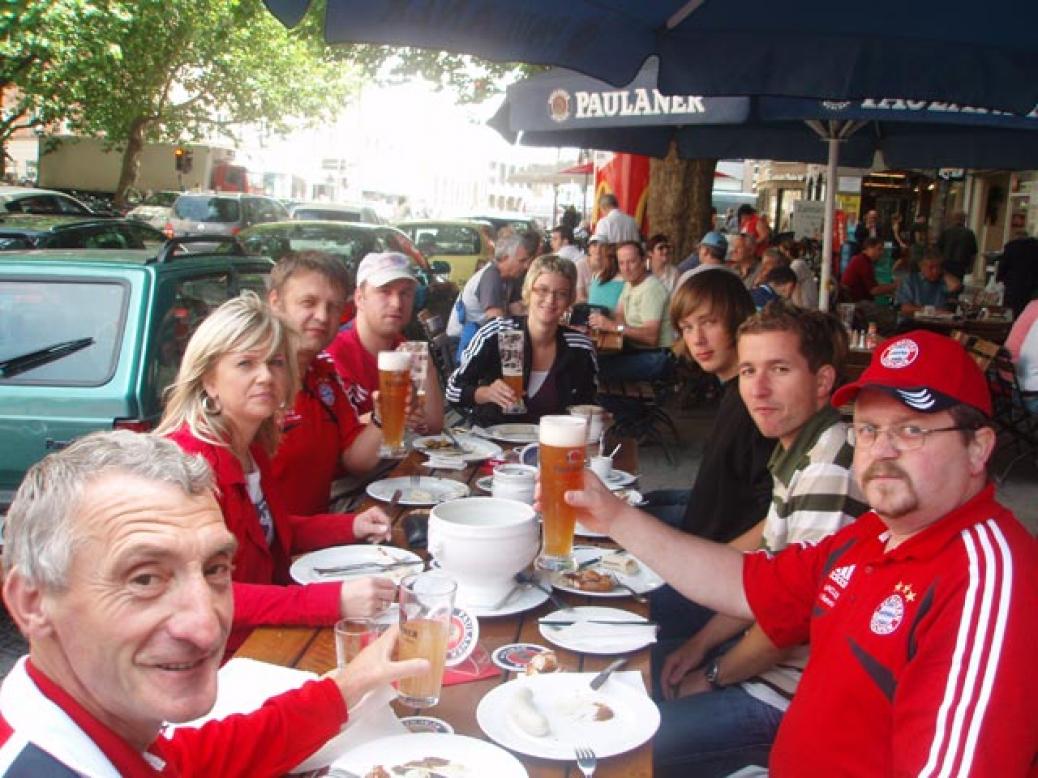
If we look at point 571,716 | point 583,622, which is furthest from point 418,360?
point 571,716

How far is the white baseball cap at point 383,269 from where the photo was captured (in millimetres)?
4387

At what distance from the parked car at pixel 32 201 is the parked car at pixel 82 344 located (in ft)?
34.7

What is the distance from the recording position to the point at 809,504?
240 cm

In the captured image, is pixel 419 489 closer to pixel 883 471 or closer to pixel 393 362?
pixel 393 362

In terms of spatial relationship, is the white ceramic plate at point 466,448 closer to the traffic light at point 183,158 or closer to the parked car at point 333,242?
the parked car at point 333,242

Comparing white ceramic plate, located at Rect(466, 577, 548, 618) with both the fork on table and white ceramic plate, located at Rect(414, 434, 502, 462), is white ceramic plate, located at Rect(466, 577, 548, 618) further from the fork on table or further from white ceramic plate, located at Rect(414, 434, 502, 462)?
white ceramic plate, located at Rect(414, 434, 502, 462)

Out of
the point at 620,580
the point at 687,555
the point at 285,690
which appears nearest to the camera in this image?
the point at 285,690

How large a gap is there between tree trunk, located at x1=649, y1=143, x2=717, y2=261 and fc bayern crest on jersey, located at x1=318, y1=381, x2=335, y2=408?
897 cm

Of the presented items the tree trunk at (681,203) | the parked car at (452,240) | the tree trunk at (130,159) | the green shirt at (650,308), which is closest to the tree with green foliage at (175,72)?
the tree trunk at (130,159)

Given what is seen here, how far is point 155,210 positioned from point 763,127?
20.4 metres

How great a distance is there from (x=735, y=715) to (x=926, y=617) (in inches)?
33.4

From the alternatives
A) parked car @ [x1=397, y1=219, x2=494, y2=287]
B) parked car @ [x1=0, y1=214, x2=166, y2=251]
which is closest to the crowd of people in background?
parked car @ [x1=0, y1=214, x2=166, y2=251]

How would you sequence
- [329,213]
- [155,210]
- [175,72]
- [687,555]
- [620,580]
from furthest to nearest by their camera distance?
[175,72]
[155,210]
[329,213]
[620,580]
[687,555]

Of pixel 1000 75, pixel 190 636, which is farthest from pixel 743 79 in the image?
pixel 190 636
